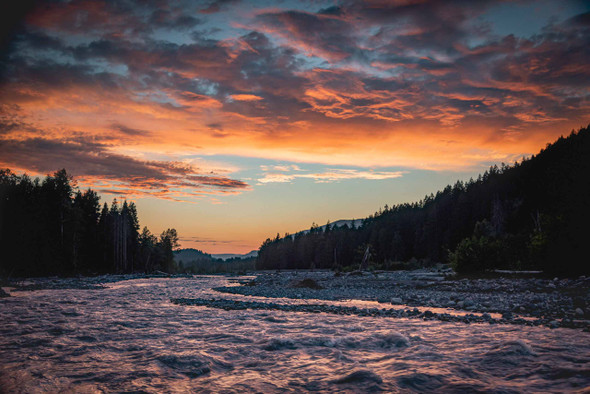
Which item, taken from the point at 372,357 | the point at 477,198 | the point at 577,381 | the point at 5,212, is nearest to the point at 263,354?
the point at 372,357

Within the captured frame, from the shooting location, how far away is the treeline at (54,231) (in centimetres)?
4409

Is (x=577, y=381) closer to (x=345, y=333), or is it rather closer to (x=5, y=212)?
(x=345, y=333)

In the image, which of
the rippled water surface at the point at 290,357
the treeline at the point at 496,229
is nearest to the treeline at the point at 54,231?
the rippled water surface at the point at 290,357

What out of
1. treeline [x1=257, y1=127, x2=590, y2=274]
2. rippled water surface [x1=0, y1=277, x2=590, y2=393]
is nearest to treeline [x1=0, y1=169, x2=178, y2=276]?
rippled water surface [x1=0, y1=277, x2=590, y2=393]

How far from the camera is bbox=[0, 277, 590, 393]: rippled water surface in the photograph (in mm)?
5410

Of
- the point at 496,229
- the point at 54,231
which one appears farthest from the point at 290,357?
the point at 496,229

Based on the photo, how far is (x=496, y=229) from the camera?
72.2 m

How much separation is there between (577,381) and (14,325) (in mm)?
13751

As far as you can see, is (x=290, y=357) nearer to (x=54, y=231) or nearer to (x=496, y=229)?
(x=54, y=231)

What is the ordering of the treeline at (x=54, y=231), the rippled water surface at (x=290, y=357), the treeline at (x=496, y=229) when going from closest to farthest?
1. the rippled water surface at (x=290, y=357)
2. the treeline at (x=496, y=229)
3. the treeline at (x=54, y=231)

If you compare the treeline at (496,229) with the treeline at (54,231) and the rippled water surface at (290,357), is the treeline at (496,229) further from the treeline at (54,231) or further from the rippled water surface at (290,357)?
the treeline at (54,231)

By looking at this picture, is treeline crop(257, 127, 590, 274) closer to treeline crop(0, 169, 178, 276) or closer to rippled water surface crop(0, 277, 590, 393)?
rippled water surface crop(0, 277, 590, 393)

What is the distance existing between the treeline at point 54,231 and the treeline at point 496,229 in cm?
4517

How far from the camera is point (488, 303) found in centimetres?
1358
